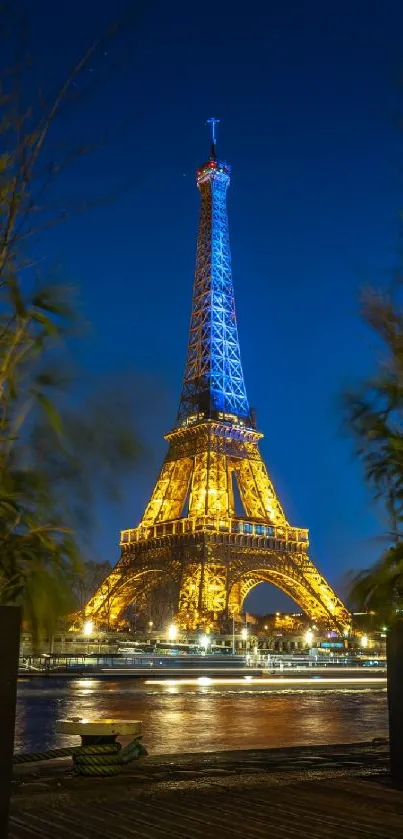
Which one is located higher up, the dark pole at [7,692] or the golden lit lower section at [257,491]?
the golden lit lower section at [257,491]

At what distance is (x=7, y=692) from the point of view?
483 centimetres

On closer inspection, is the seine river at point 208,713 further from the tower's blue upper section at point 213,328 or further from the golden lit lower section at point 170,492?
the tower's blue upper section at point 213,328

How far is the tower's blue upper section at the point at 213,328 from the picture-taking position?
67812 millimetres

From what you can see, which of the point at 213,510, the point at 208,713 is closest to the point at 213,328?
the point at 213,510

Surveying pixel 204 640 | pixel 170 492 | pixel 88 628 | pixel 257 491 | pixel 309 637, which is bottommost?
pixel 309 637

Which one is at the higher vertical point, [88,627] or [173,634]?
[88,627]

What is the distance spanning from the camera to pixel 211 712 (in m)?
16.8

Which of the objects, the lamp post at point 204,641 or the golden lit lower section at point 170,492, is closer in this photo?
the lamp post at point 204,641

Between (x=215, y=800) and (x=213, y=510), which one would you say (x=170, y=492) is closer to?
(x=213, y=510)

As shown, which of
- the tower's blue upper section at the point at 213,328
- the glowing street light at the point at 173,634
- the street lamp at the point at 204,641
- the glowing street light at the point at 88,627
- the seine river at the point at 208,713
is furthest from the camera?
the tower's blue upper section at the point at 213,328

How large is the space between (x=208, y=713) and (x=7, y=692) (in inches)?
494

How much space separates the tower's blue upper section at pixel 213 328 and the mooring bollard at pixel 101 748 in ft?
183

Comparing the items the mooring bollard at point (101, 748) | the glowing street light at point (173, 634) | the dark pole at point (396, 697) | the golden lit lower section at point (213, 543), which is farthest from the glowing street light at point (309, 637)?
the dark pole at point (396, 697)

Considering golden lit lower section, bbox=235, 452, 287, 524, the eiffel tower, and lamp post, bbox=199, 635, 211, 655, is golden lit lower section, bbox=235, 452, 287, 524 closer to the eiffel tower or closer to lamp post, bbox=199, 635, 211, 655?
the eiffel tower
